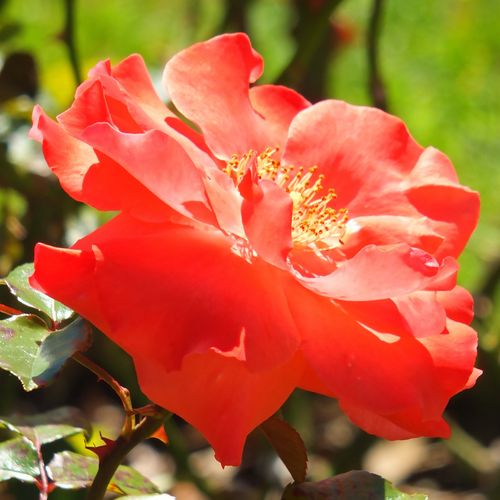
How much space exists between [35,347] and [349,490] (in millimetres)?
237

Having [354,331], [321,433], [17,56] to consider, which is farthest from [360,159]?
[321,433]

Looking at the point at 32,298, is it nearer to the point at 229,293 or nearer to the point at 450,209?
the point at 229,293

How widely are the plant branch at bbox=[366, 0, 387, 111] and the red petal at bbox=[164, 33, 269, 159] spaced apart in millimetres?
703

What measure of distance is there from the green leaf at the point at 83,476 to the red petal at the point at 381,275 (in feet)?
0.74

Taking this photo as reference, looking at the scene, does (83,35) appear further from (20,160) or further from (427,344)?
(427,344)

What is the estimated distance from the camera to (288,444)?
0.72 metres

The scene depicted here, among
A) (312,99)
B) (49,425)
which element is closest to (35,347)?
(49,425)

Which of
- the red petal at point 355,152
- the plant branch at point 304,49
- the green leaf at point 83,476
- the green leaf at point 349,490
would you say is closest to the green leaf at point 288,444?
the green leaf at point 349,490

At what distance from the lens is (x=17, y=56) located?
4.59 ft

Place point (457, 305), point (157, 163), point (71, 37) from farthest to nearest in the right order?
point (71, 37)
point (457, 305)
point (157, 163)

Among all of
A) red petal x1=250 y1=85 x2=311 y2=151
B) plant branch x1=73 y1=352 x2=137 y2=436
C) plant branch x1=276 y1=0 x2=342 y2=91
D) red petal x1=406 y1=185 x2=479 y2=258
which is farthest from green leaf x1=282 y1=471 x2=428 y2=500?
plant branch x1=276 y1=0 x2=342 y2=91

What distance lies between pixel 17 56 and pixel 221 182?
717 mm

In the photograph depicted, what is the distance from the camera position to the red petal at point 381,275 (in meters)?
0.69

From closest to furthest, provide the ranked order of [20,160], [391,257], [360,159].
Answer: [391,257] → [360,159] → [20,160]
